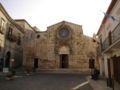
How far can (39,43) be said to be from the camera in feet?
101

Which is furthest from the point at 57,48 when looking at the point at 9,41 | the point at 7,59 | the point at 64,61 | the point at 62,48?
the point at 7,59

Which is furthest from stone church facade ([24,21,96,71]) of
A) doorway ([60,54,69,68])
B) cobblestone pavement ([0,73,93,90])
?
cobblestone pavement ([0,73,93,90])

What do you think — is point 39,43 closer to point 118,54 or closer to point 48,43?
point 48,43

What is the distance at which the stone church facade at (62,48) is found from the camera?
29.7 m

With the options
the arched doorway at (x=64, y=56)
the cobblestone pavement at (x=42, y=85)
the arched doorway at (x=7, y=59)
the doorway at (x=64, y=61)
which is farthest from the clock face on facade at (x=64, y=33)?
the cobblestone pavement at (x=42, y=85)

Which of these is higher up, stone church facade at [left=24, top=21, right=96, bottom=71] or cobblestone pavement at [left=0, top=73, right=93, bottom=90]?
stone church facade at [left=24, top=21, right=96, bottom=71]

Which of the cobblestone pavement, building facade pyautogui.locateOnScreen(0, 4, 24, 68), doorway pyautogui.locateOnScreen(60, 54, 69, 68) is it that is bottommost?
the cobblestone pavement

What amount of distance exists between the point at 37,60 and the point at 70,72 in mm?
6865

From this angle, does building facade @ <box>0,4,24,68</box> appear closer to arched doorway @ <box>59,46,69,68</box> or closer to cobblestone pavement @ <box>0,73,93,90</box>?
arched doorway @ <box>59,46,69,68</box>

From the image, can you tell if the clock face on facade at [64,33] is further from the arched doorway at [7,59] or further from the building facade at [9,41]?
the arched doorway at [7,59]

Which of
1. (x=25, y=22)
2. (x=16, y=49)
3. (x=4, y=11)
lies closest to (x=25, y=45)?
(x=16, y=49)

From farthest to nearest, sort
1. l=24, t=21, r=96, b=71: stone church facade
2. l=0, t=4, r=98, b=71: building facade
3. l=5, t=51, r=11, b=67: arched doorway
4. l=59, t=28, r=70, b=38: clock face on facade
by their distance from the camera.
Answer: l=59, t=28, r=70, b=38: clock face on facade < l=24, t=21, r=96, b=71: stone church facade < l=0, t=4, r=98, b=71: building facade < l=5, t=51, r=11, b=67: arched doorway

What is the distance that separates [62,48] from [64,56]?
1.59 metres

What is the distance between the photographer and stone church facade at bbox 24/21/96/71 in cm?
2969
